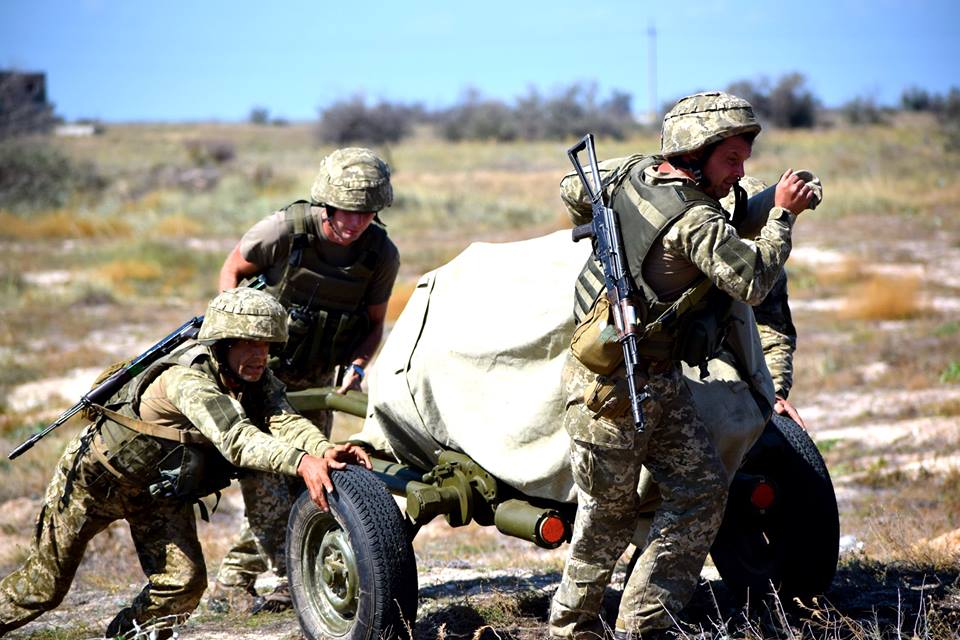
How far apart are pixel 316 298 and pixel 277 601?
156cm

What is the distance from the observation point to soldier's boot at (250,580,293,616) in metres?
5.55

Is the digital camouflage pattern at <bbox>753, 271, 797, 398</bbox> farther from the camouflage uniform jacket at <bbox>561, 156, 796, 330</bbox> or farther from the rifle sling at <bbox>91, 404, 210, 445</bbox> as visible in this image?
the rifle sling at <bbox>91, 404, 210, 445</bbox>

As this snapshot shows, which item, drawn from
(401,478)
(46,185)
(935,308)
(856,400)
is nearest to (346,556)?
(401,478)

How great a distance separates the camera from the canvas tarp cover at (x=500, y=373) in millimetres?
4371

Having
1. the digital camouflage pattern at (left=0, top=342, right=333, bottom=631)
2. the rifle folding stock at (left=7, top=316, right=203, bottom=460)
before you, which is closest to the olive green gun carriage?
the digital camouflage pattern at (left=0, top=342, right=333, bottom=631)

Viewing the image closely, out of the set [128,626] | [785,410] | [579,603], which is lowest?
[128,626]

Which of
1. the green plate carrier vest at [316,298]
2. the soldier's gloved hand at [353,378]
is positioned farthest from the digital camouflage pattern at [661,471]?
the green plate carrier vest at [316,298]

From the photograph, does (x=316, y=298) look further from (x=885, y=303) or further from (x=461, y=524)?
(x=885, y=303)

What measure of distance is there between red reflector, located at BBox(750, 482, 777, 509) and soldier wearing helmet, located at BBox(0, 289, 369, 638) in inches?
61.3

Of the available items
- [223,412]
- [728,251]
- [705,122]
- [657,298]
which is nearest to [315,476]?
[223,412]

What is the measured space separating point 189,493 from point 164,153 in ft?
172

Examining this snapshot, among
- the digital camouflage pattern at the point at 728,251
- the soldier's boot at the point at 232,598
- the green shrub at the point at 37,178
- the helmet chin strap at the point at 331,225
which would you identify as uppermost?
the green shrub at the point at 37,178

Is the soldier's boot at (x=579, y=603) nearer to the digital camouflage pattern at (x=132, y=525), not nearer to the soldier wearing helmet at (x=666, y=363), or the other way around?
the soldier wearing helmet at (x=666, y=363)

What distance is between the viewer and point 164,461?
480cm
